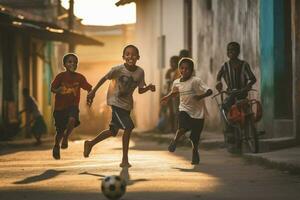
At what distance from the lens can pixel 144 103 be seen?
28.2 metres

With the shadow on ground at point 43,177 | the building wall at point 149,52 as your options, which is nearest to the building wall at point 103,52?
the building wall at point 149,52

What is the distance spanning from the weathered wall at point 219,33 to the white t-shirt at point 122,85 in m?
4.92

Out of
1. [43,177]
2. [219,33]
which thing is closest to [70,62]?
[43,177]

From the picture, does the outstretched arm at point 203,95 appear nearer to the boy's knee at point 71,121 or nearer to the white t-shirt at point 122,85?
the white t-shirt at point 122,85

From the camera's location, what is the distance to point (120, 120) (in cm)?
1036

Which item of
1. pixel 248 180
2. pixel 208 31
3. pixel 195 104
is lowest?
pixel 248 180

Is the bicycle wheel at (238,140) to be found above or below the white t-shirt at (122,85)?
below

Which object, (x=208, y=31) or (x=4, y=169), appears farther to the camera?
(x=208, y=31)

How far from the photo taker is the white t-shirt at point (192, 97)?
35.4 feet

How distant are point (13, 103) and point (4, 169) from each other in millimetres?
12551

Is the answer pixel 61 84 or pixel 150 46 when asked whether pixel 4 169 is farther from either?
pixel 150 46

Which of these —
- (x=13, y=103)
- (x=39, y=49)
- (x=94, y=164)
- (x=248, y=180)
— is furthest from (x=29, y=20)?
(x=248, y=180)

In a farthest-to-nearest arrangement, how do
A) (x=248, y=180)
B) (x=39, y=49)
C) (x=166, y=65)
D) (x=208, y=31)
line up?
(x=39, y=49) < (x=166, y=65) < (x=208, y=31) < (x=248, y=180)

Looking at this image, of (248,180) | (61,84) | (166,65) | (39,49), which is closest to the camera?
(248,180)
